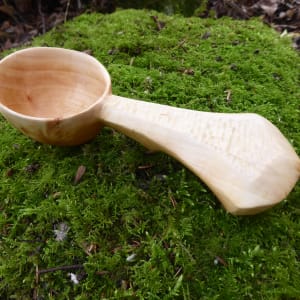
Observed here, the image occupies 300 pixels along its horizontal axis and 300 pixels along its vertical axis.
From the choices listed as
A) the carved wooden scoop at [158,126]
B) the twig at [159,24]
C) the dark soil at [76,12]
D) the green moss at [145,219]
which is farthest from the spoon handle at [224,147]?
the dark soil at [76,12]

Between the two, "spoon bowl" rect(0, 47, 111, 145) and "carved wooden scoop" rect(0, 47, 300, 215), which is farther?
"spoon bowl" rect(0, 47, 111, 145)

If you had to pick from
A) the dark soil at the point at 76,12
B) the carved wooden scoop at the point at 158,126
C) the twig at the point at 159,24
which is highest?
the carved wooden scoop at the point at 158,126

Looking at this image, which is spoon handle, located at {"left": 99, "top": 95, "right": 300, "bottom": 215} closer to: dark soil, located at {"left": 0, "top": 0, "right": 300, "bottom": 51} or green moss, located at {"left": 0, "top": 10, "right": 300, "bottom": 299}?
green moss, located at {"left": 0, "top": 10, "right": 300, "bottom": 299}

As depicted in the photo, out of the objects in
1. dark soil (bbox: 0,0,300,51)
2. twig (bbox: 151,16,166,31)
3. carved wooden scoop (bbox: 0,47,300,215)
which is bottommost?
dark soil (bbox: 0,0,300,51)

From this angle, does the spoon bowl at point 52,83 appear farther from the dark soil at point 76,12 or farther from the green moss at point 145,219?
the dark soil at point 76,12

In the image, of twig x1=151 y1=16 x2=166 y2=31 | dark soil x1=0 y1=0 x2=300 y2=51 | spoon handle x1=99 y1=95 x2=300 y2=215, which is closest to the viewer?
spoon handle x1=99 y1=95 x2=300 y2=215

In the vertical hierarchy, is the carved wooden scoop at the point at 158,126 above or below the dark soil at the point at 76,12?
above

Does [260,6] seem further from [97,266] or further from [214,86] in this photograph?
[97,266]

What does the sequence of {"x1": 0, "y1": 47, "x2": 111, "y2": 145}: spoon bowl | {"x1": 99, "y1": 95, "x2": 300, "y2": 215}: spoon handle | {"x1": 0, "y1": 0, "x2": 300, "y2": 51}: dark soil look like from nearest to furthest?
{"x1": 99, "y1": 95, "x2": 300, "y2": 215}: spoon handle
{"x1": 0, "y1": 47, "x2": 111, "y2": 145}: spoon bowl
{"x1": 0, "y1": 0, "x2": 300, "y2": 51}: dark soil

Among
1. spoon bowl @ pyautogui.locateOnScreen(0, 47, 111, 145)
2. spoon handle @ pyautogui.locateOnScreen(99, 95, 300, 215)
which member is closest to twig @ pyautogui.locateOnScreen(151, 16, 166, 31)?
spoon bowl @ pyautogui.locateOnScreen(0, 47, 111, 145)

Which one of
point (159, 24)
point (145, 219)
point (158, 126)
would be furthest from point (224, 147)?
point (159, 24)
